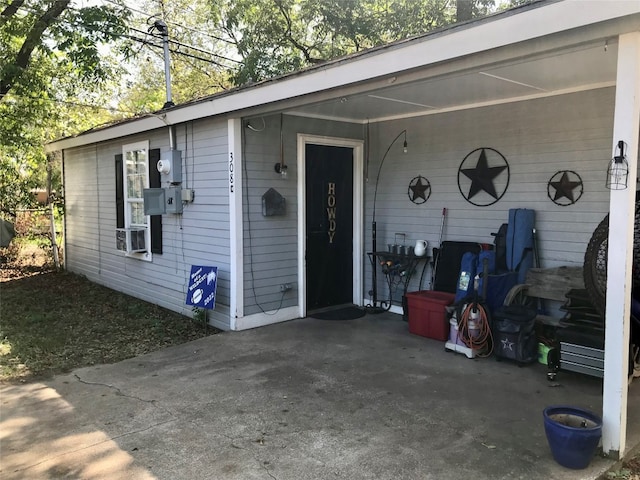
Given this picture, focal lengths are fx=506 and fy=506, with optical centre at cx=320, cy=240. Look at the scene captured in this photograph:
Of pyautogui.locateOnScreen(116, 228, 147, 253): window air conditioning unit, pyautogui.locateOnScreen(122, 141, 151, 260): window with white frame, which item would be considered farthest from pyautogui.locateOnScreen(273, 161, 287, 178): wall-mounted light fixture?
pyautogui.locateOnScreen(116, 228, 147, 253): window air conditioning unit

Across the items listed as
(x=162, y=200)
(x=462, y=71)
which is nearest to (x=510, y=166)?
(x=462, y=71)

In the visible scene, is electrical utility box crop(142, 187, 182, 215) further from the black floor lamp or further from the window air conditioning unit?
the black floor lamp

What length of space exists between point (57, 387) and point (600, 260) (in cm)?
395

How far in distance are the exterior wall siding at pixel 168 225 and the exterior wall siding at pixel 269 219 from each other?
0.82 ft

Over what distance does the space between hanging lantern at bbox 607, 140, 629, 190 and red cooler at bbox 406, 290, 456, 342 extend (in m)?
2.50

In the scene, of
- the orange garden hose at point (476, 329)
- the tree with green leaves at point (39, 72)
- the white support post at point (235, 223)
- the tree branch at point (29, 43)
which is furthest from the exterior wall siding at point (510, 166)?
the tree branch at point (29, 43)

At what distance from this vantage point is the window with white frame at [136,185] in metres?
6.70

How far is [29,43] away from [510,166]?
7652 mm

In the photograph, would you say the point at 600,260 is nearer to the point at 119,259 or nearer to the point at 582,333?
the point at 582,333

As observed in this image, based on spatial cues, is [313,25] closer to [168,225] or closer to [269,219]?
[168,225]

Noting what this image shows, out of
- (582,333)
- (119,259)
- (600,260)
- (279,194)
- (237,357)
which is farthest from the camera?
(119,259)

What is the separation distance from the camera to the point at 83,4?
28.1 feet

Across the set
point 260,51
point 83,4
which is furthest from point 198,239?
point 260,51

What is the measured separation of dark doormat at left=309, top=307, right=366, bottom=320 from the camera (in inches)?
232
